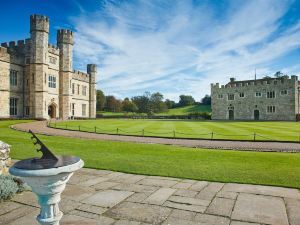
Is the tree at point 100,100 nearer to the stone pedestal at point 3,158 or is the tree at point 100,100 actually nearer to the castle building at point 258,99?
the castle building at point 258,99

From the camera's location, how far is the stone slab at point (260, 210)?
479 centimetres

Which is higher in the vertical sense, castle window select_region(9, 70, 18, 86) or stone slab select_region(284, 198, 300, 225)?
castle window select_region(9, 70, 18, 86)

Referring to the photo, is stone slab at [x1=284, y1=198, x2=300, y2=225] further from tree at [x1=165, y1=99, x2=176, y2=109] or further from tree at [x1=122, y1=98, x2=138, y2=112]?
tree at [x1=165, y1=99, x2=176, y2=109]

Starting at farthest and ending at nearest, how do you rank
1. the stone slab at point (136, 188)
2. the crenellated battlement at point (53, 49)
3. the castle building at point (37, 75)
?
the crenellated battlement at point (53, 49)
the castle building at point (37, 75)
the stone slab at point (136, 188)

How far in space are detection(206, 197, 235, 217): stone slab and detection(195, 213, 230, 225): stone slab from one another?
19 cm

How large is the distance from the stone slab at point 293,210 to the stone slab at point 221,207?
1.07 meters

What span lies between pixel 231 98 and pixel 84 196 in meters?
60.2

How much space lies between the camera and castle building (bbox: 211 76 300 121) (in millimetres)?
55594

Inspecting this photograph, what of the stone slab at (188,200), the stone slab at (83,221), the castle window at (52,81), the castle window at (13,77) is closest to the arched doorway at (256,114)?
the castle window at (52,81)

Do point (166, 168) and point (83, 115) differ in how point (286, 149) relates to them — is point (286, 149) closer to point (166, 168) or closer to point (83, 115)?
point (166, 168)

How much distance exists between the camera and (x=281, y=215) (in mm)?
4977

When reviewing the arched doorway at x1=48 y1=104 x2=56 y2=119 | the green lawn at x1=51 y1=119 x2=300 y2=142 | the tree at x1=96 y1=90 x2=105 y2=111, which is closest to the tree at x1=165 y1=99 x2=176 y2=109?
the tree at x1=96 y1=90 x2=105 y2=111

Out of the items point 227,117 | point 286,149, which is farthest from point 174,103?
point 286,149

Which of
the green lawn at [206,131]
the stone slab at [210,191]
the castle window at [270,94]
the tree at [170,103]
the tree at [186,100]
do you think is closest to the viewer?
the stone slab at [210,191]
